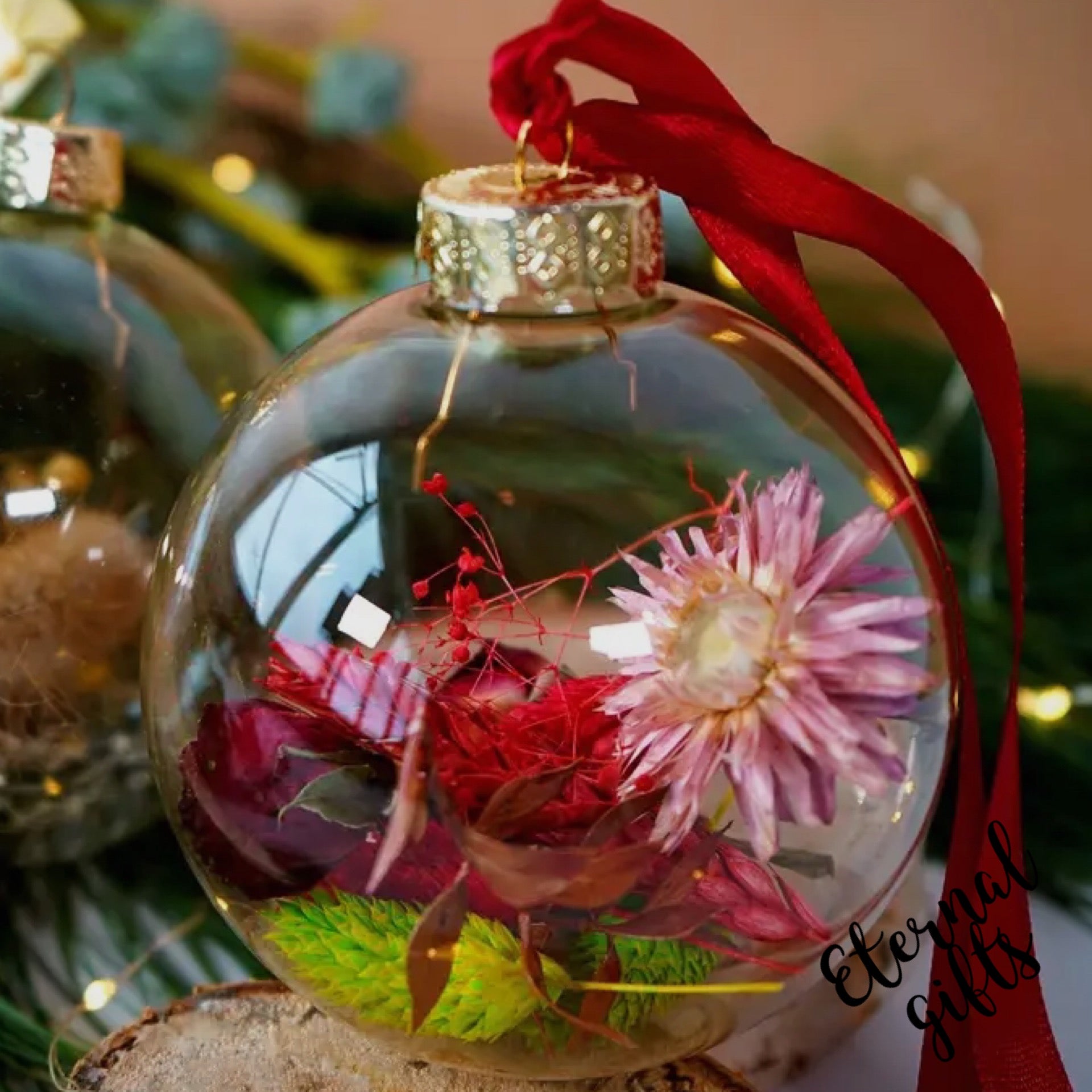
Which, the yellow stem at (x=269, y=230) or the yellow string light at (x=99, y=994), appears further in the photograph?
the yellow stem at (x=269, y=230)

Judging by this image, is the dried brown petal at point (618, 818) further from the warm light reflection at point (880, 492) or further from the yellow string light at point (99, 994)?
the yellow string light at point (99, 994)

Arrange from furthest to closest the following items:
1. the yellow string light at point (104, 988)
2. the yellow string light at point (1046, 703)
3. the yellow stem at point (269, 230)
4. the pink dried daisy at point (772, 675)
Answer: the yellow stem at point (269, 230) → the yellow string light at point (1046, 703) → the yellow string light at point (104, 988) → the pink dried daisy at point (772, 675)

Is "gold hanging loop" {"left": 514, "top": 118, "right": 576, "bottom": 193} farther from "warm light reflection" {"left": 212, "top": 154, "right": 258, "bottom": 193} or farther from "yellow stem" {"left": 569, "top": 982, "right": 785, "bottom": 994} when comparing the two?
"warm light reflection" {"left": 212, "top": 154, "right": 258, "bottom": 193}

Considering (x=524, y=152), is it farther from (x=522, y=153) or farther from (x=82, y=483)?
(x=82, y=483)

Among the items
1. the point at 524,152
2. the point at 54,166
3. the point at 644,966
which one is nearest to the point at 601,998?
the point at 644,966

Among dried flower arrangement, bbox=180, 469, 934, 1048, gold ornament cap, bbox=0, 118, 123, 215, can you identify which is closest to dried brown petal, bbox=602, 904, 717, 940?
dried flower arrangement, bbox=180, 469, 934, 1048

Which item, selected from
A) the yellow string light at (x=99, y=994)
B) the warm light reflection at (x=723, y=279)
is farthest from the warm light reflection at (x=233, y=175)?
the yellow string light at (x=99, y=994)

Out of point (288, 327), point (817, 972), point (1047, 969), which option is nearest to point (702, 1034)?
point (817, 972)
